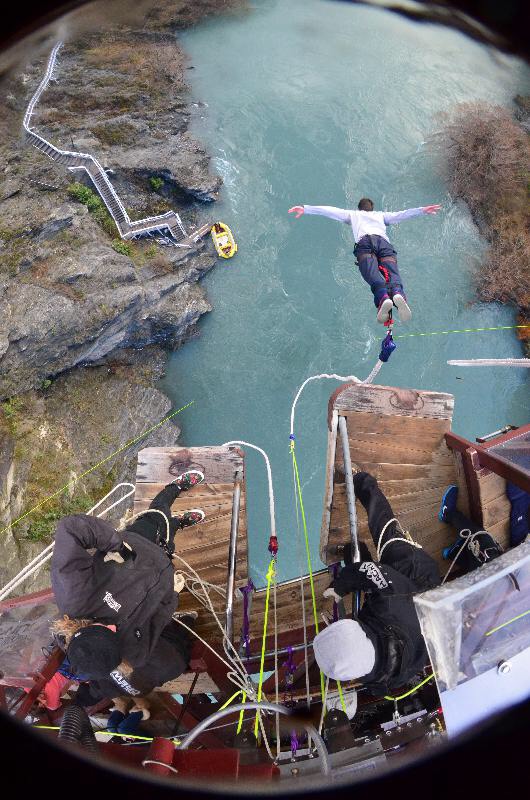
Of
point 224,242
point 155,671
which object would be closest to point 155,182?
point 224,242

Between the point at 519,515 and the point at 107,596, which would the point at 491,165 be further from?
the point at 107,596

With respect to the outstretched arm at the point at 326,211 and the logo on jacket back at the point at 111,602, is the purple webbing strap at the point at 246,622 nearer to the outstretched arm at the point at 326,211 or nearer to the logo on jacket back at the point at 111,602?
the logo on jacket back at the point at 111,602

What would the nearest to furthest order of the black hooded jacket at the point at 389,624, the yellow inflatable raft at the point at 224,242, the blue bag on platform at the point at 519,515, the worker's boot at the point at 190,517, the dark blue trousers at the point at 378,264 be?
the black hooded jacket at the point at 389,624 → the blue bag on platform at the point at 519,515 → the worker's boot at the point at 190,517 → the dark blue trousers at the point at 378,264 → the yellow inflatable raft at the point at 224,242

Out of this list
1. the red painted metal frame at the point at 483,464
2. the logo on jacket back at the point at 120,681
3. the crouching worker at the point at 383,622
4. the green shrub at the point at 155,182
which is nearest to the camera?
the crouching worker at the point at 383,622

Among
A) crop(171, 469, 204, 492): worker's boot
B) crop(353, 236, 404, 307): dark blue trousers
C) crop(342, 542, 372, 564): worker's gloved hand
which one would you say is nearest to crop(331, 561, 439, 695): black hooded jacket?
crop(342, 542, 372, 564): worker's gloved hand

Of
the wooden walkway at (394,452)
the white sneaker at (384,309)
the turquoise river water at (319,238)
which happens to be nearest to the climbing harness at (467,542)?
the wooden walkway at (394,452)

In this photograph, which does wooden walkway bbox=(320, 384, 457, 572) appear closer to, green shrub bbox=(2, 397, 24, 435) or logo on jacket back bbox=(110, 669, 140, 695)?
logo on jacket back bbox=(110, 669, 140, 695)

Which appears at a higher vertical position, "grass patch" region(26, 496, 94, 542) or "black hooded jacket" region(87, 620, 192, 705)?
"black hooded jacket" region(87, 620, 192, 705)
